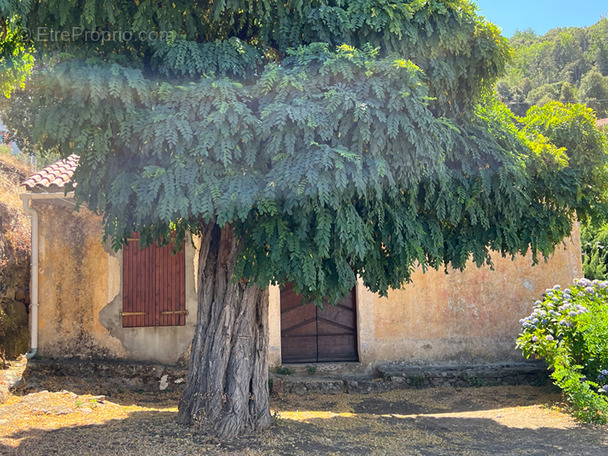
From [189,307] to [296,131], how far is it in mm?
5217

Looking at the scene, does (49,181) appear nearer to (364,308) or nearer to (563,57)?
(364,308)

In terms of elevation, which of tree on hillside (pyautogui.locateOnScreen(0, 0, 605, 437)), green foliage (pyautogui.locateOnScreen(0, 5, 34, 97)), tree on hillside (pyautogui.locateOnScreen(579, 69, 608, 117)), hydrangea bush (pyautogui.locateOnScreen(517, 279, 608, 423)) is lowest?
hydrangea bush (pyautogui.locateOnScreen(517, 279, 608, 423))

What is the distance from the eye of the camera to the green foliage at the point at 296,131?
4.17m

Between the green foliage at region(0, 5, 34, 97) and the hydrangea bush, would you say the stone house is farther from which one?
the green foliage at region(0, 5, 34, 97)

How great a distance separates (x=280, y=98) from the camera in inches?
166

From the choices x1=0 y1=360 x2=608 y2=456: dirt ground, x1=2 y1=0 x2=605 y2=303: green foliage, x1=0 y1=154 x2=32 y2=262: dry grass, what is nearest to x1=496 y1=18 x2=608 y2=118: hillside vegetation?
x1=0 y1=154 x2=32 y2=262: dry grass

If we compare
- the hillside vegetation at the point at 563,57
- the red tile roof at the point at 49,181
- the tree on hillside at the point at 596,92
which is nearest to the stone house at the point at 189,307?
the red tile roof at the point at 49,181

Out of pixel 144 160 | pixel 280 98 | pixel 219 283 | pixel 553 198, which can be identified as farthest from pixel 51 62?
pixel 553 198

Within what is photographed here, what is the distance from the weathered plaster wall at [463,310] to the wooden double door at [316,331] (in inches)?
17.6

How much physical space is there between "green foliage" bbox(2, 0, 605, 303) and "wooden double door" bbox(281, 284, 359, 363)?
4.23m

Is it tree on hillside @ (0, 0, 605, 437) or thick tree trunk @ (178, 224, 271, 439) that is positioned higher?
tree on hillside @ (0, 0, 605, 437)

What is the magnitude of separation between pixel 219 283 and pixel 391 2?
2985mm

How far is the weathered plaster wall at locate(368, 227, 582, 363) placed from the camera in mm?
9227

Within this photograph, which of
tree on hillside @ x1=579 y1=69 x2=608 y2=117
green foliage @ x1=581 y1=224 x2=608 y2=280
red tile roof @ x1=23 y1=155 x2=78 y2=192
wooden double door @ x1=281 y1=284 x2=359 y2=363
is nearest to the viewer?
red tile roof @ x1=23 y1=155 x2=78 y2=192
